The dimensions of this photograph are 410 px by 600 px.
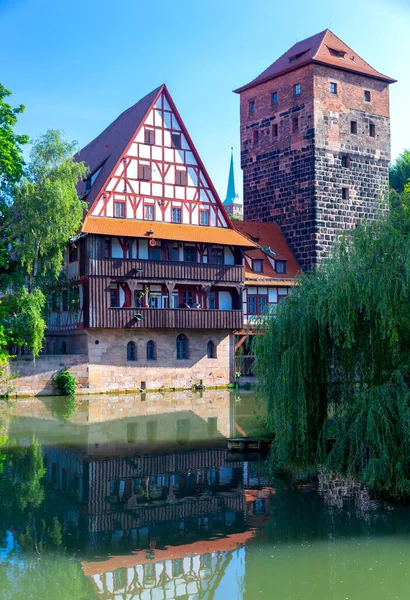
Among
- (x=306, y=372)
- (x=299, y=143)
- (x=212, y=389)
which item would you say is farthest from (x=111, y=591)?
(x=299, y=143)

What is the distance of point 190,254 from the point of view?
3753 cm

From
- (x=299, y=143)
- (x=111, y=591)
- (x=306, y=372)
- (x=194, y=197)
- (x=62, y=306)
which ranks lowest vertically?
(x=111, y=591)

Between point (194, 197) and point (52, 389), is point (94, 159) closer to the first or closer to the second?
point (194, 197)

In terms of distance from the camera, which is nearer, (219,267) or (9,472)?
(9,472)

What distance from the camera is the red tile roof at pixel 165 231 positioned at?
34562mm

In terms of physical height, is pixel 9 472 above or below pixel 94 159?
below

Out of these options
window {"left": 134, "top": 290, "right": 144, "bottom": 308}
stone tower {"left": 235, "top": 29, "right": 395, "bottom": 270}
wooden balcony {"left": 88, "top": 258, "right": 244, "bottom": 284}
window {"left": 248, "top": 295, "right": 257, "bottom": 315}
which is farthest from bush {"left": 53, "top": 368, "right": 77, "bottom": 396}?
stone tower {"left": 235, "top": 29, "right": 395, "bottom": 270}

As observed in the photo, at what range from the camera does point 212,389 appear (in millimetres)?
37531

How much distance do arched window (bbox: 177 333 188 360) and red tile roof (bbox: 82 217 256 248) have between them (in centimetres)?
471

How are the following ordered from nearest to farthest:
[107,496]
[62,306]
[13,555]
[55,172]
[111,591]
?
[111,591]
[13,555]
[107,496]
[55,172]
[62,306]

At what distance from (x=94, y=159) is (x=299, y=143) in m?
11.0

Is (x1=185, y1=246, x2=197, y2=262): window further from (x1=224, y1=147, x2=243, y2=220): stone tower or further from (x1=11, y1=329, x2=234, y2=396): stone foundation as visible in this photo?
(x1=224, y1=147, x2=243, y2=220): stone tower

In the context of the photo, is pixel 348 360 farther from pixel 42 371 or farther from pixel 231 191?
pixel 231 191

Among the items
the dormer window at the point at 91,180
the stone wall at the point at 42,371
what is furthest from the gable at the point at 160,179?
the stone wall at the point at 42,371
